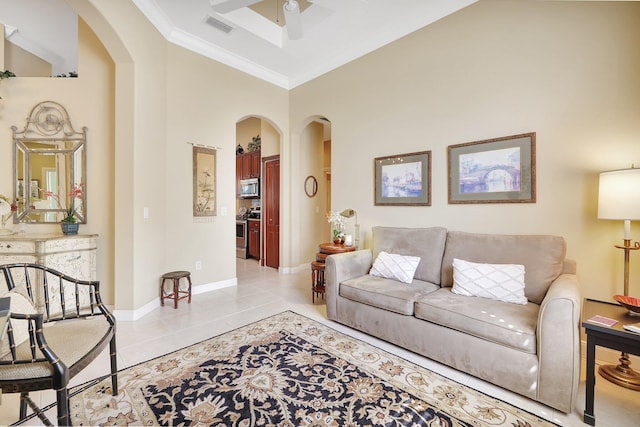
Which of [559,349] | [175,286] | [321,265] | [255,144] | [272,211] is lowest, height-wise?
[175,286]

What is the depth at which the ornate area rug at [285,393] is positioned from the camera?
159 cm

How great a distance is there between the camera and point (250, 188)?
646 centimetres

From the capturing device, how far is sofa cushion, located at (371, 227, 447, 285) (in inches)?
110

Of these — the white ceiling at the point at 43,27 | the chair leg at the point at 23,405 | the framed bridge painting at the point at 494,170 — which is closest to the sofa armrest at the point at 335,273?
the framed bridge painting at the point at 494,170

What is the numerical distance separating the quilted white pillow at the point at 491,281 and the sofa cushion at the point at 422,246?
0.35 meters

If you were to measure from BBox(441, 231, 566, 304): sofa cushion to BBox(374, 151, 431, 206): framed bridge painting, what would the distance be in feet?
2.30

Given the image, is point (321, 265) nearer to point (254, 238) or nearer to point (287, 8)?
point (287, 8)

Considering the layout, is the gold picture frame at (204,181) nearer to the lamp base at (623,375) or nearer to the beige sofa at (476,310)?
the beige sofa at (476,310)

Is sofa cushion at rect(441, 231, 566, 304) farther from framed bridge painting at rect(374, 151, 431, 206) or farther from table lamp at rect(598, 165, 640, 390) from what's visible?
framed bridge painting at rect(374, 151, 431, 206)

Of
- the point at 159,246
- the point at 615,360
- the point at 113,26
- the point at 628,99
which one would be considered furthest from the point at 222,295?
the point at 628,99

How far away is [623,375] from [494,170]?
176 centimetres

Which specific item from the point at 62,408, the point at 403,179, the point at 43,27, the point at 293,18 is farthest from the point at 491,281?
the point at 43,27

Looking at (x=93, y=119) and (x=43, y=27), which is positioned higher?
(x=43, y=27)

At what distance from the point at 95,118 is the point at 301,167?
2.98 metres
